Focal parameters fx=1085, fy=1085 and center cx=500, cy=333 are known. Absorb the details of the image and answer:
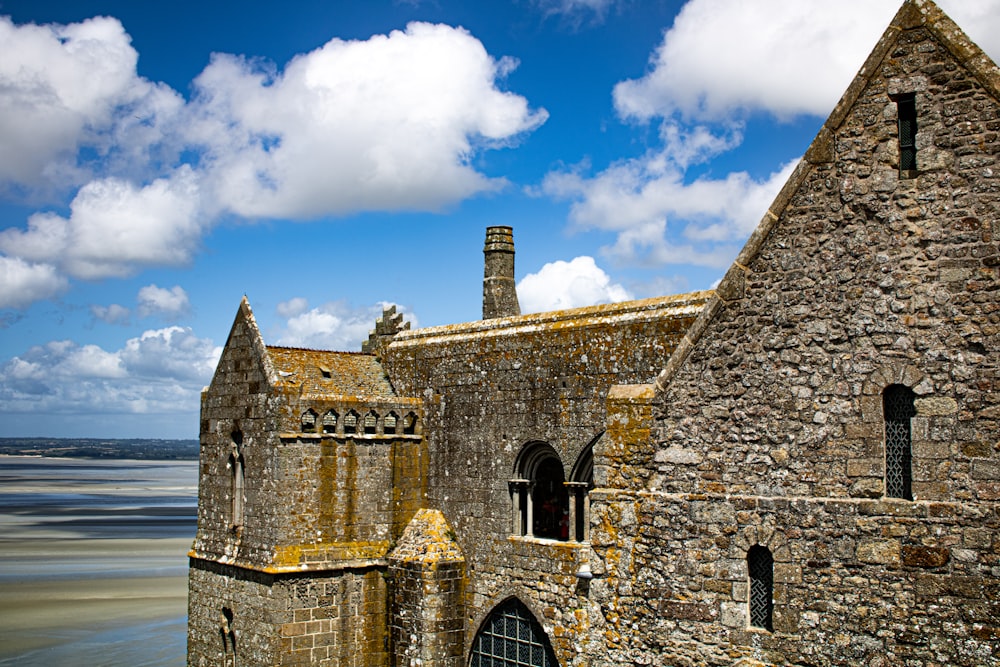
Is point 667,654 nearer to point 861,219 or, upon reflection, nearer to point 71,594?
point 861,219

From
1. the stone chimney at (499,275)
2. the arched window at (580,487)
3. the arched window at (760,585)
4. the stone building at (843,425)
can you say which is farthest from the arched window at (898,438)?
the stone chimney at (499,275)

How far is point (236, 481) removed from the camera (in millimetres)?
20688

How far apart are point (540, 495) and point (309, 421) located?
14.8ft

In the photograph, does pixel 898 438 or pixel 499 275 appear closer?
pixel 898 438

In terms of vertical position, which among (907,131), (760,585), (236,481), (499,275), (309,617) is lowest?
(309,617)

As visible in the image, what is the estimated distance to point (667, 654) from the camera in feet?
30.8

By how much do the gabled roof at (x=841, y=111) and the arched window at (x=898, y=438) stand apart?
1.56 m

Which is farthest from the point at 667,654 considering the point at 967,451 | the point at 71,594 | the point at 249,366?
the point at 71,594

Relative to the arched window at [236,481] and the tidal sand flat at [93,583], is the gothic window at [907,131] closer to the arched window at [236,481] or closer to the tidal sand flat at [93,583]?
the arched window at [236,481]

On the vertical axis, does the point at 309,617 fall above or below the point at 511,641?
above

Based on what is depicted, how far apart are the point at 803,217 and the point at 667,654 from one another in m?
3.90

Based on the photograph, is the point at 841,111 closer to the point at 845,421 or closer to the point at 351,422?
the point at 845,421

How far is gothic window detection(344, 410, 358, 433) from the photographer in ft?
65.5

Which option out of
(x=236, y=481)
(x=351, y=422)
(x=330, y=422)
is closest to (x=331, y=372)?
(x=351, y=422)
